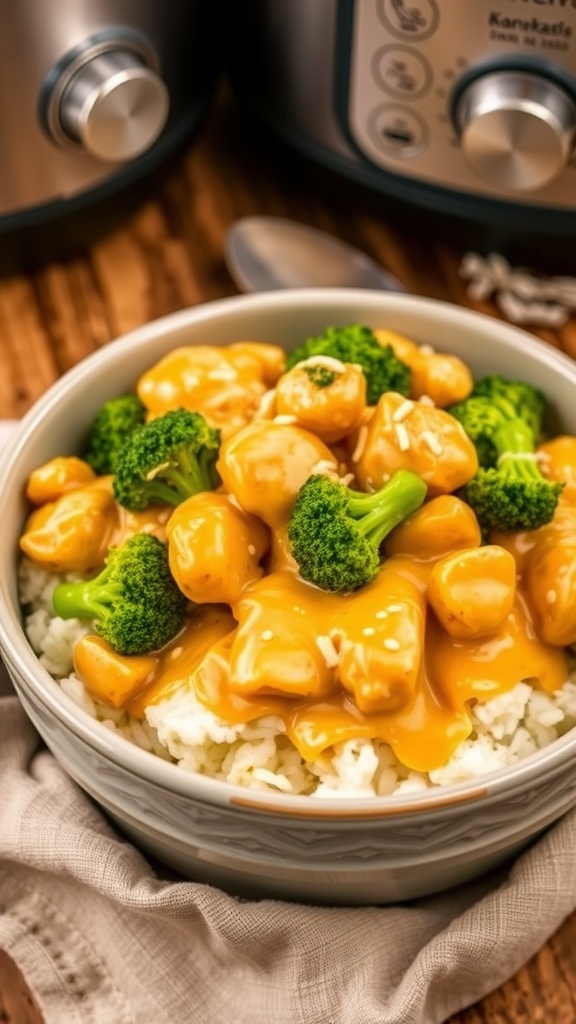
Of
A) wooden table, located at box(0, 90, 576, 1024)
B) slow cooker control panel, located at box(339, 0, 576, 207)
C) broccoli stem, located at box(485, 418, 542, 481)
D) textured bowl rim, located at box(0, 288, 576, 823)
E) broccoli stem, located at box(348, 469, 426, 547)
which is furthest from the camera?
wooden table, located at box(0, 90, 576, 1024)

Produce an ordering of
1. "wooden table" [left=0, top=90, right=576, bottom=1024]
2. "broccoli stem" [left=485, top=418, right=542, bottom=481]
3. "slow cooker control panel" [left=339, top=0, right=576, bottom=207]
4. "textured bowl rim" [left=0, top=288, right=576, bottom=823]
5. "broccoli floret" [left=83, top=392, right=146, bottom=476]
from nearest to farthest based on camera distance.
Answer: "textured bowl rim" [left=0, top=288, right=576, bottom=823] < "broccoli stem" [left=485, top=418, right=542, bottom=481] < "broccoli floret" [left=83, top=392, right=146, bottom=476] < "slow cooker control panel" [left=339, top=0, right=576, bottom=207] < "wooden table" [left=0, top=90, right=576, bottom=1024]

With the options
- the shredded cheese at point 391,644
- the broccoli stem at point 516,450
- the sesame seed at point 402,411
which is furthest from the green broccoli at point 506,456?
the shredded cheese at point 391,644

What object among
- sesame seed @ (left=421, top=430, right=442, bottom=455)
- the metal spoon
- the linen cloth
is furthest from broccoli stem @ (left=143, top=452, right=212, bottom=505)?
the metal spoon

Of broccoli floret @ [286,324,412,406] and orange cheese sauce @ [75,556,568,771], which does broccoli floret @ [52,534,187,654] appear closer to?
orange cheese sauce @ [75,556,568,771]

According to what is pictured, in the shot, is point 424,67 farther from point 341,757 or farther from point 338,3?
point 341,757

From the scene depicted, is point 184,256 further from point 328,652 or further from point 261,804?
point 261,804

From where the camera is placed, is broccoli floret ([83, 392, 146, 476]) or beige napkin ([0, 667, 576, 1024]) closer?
beige napkin ([0, 667, 576, 1024])

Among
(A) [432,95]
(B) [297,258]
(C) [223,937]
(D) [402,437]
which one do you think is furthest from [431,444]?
(B) [297,258]
